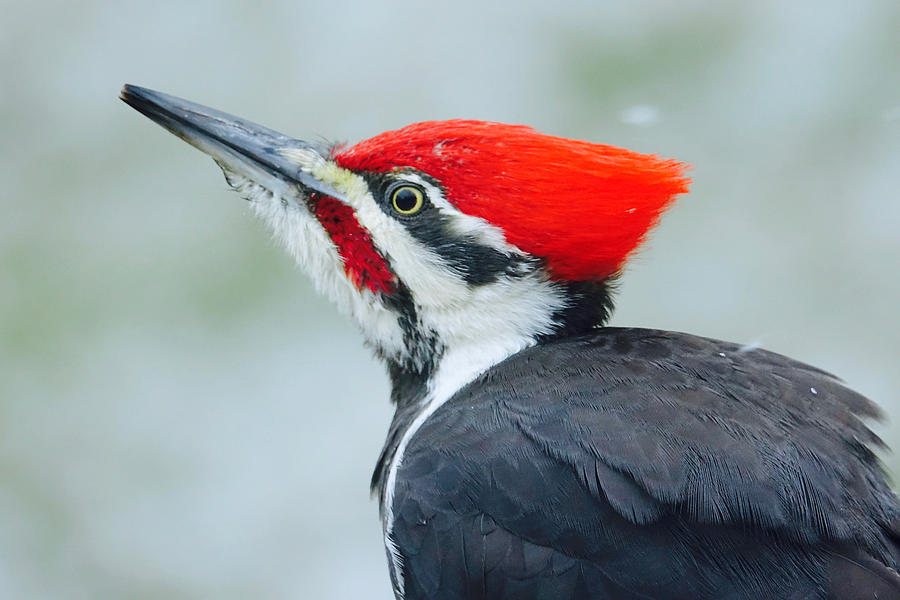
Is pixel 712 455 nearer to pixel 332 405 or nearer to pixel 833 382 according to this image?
pixel 833 382

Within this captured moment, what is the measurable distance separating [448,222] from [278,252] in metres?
2.83

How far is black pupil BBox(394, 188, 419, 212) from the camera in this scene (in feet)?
9.87

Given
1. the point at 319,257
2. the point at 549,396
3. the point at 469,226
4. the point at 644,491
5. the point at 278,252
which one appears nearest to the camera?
the point at 644,491

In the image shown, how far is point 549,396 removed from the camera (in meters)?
2.81

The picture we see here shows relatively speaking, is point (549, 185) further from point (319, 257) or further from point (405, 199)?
point (319, 257)

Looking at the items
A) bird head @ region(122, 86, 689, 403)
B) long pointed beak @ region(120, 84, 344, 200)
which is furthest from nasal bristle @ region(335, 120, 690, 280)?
long pointed beak @ region(120, 84, 344, 200)

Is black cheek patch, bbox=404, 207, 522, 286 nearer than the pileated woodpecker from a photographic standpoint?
No

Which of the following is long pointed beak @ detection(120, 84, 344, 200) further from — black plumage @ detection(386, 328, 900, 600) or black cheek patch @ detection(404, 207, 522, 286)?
black plumage @ detection(386, 328, 900, 600)

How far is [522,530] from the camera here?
264cm

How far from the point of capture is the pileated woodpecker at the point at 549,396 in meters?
2.56

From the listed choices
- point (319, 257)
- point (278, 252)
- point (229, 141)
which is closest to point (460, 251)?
point (319, 257)

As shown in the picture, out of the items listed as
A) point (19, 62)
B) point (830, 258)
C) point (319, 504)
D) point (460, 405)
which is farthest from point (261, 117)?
point (460, 405)

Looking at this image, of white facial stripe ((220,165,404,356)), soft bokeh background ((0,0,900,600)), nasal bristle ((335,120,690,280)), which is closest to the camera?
nasal bristle ((335,120,690,280))

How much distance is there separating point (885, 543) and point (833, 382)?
562 mm
